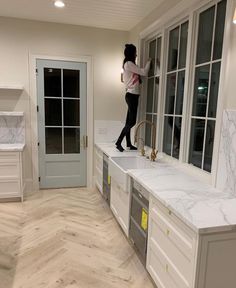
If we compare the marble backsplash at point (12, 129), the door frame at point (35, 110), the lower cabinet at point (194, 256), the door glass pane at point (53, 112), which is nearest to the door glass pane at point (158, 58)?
the door frame at point (35, 110)

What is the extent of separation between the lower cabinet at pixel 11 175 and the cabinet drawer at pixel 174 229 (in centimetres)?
245

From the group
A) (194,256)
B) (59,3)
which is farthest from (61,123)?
(194,256)

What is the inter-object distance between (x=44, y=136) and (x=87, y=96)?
1.00 meters

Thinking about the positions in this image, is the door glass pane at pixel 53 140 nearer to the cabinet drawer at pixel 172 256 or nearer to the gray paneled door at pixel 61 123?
the gray paneled door at pixel 61 123

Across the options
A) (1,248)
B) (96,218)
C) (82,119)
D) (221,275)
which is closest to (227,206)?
(221,275)

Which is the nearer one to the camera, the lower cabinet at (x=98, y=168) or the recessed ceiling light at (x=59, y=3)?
the recessed ceiling light at (x=59, y=3)

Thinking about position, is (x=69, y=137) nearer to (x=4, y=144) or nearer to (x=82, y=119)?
(x=82, y=119)

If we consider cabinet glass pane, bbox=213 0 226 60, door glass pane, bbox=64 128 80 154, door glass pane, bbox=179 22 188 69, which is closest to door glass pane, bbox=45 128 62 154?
door glass pane, bbox=64 128 80 154

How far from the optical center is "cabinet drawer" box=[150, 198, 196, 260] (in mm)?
1452

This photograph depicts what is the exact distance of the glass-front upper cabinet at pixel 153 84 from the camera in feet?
11.1

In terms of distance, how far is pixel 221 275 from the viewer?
4.83ft

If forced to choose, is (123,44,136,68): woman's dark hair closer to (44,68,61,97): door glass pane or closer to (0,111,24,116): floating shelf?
(44,68,61,97): door glass pane

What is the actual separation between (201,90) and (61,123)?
2.50 metres

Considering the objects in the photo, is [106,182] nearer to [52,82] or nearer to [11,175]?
[11,175]
